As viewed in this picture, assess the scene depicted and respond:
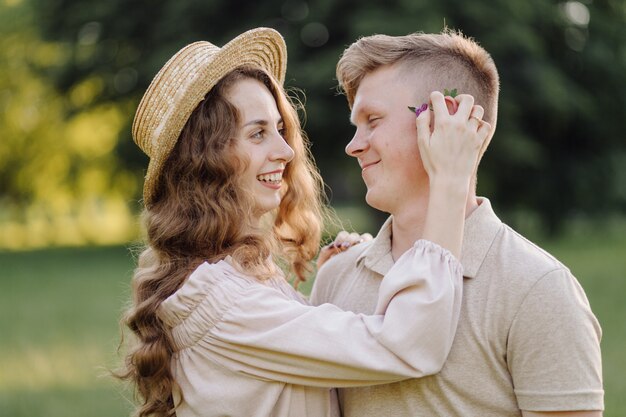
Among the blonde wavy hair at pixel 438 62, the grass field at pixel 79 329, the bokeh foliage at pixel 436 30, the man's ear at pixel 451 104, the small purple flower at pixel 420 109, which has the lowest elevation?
the grass field at pixel 79 329

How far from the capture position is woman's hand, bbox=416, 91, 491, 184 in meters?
2.76

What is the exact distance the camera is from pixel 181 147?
133 inches

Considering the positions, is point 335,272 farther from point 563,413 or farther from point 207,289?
point 563,413

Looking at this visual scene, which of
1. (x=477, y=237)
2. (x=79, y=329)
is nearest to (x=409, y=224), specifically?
(x=477, y=237)

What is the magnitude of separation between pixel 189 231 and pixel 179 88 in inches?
21.6

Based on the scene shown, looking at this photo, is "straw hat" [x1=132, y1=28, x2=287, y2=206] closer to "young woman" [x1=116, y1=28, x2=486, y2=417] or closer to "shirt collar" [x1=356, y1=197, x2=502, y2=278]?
"young woman" [x1=116, y1=28, x2=486, y2=417]

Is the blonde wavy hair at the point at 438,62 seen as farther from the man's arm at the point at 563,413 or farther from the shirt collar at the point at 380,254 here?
the man's arm at the point at 563,413

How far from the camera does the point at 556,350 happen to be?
255 centimetres

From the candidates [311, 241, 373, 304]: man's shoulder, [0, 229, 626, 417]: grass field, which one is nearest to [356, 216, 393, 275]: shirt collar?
[311, 241, 373, 304]: man's shoulder

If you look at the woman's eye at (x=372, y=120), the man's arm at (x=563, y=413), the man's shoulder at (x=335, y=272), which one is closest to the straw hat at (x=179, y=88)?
the woman's eye at (x=372, y=120)

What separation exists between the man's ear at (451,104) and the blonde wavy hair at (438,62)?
0.33 ft

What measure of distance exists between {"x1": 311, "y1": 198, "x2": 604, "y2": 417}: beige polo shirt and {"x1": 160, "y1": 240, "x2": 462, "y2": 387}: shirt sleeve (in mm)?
91

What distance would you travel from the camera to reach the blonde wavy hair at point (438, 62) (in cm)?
298

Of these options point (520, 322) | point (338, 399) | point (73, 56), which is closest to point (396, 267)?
point (520, 322)
